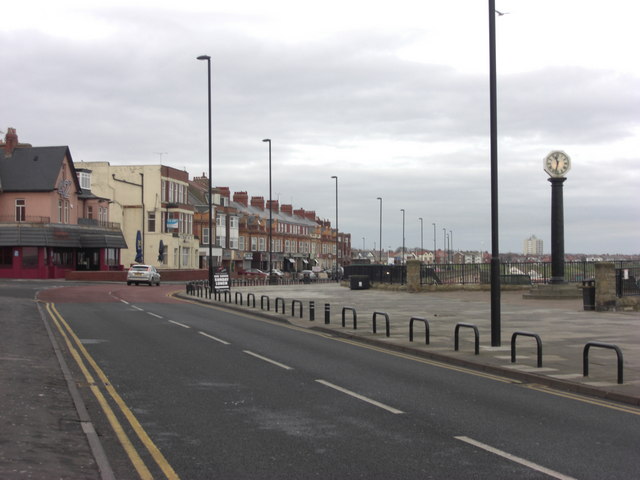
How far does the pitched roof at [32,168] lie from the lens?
63219mm

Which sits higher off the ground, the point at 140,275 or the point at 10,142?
the point at 10,142

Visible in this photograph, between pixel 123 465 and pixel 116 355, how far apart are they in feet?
27.6

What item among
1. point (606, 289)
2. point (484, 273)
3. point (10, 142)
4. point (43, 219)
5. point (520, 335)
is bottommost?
point (520, 335)

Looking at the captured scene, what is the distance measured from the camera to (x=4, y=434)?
7.30 metres

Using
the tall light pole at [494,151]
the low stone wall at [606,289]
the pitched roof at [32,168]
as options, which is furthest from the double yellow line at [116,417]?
the pitched roof at [32,168]

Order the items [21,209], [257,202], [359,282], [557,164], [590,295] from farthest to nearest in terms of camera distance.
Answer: [257,202]
[21,209]
[359,282]
[557,164]
[590,295]

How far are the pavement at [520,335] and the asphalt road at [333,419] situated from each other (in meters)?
0.67

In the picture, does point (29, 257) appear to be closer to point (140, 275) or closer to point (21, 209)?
point (21, 209)

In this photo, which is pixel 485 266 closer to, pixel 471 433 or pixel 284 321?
pixel 284 321

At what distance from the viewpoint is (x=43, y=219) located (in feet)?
205

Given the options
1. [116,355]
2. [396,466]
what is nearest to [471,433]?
[396,466]

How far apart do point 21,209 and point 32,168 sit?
423 cm

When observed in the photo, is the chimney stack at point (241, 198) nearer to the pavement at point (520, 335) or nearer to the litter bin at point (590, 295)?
the pavement at point (520, 335)

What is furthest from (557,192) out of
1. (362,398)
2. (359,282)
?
(362,398)
